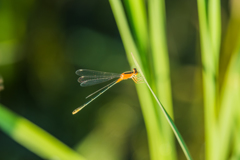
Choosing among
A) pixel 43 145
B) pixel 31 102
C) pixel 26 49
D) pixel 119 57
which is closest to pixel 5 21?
pixel 26 49

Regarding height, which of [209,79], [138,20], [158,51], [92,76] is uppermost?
[138,20]

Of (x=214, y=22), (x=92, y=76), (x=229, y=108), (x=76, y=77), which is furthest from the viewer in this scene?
(x=76, y=77)

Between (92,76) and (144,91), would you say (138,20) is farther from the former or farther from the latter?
(92,76)

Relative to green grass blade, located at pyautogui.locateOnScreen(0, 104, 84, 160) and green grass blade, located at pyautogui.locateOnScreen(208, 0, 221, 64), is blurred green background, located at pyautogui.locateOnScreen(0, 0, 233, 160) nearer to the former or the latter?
green grass blade, located at pyautogui.locateOnScreen(0, 104, 84, 160)

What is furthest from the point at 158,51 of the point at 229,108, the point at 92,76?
the point at 92,76

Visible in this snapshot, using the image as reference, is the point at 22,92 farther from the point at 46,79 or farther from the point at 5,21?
the point at 5,21

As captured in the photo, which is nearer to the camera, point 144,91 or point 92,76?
point 144,91
